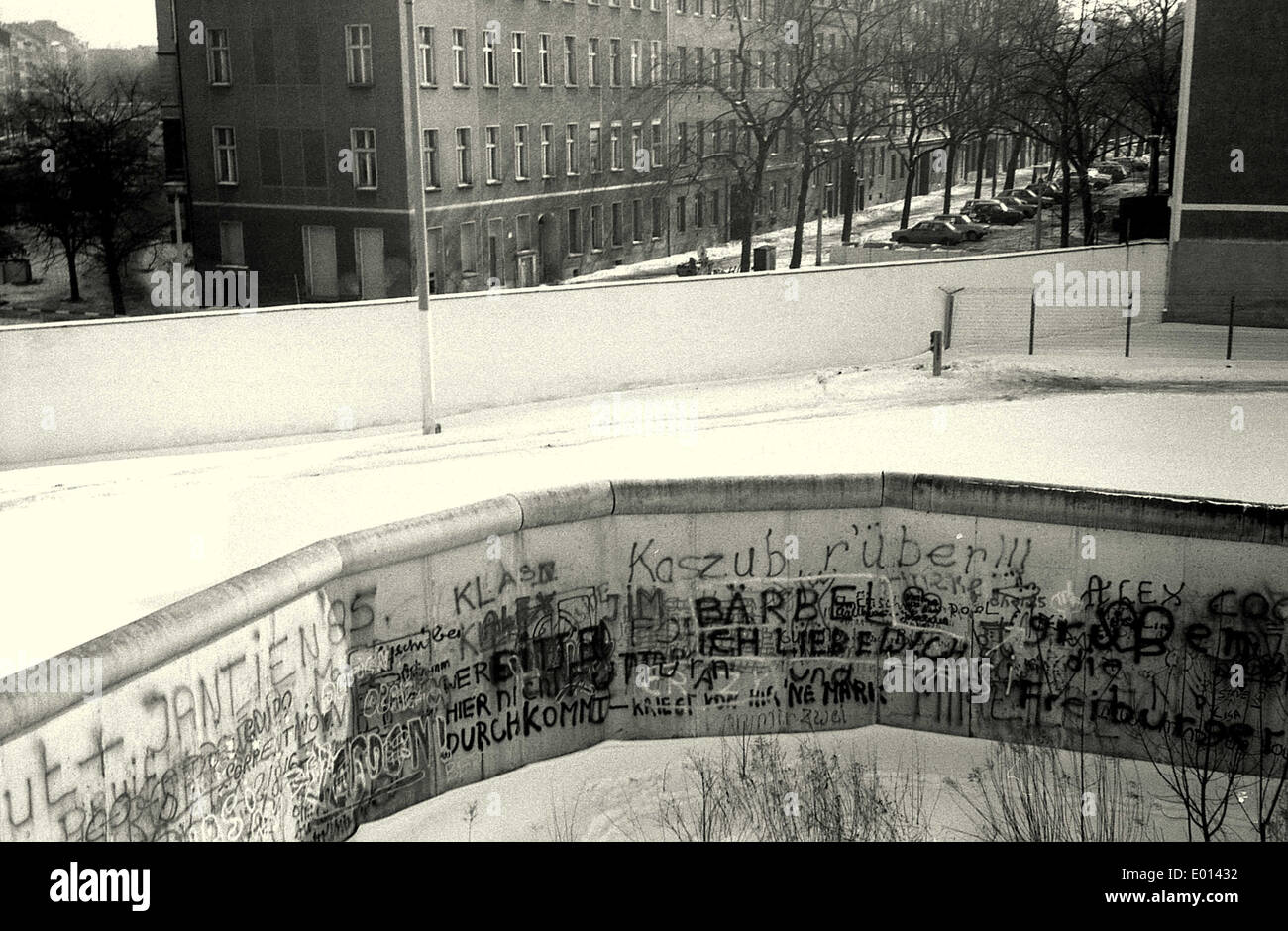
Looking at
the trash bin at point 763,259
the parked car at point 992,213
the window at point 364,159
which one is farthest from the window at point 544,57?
the parked car at point 992,213

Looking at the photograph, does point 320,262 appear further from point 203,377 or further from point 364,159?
point 203,377

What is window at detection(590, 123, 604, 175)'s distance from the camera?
51000 millimetres

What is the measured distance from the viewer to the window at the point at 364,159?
43.1 meters

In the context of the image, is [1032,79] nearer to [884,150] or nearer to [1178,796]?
[884,150]

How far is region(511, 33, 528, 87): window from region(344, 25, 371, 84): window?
229 inches

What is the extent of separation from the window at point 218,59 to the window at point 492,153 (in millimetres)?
8009

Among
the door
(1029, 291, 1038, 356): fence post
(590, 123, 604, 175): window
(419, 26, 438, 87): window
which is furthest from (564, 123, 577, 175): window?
(1029, 291, 1038, 356): fence post

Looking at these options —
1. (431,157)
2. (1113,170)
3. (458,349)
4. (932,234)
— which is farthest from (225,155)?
(1113,170)

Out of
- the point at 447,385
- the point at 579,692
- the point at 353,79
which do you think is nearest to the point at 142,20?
the point at 353,79

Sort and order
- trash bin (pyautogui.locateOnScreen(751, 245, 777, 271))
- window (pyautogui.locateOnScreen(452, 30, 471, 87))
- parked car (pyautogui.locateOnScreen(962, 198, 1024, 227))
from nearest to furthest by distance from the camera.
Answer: window (pyautogui.locateOnScreen(452, 30, 471, 87)), trash bin (pyautogui.locateOnScreen(751, 245, 777, 271)), parked car (pyautogui.locateOnScreen(962, 198, 1024, 227))

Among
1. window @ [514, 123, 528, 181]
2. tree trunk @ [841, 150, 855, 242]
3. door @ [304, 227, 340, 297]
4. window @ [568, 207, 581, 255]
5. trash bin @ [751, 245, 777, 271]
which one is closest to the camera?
door @ [304, 227, 340, 297]

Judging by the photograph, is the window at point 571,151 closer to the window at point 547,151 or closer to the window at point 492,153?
the window at point 547,151

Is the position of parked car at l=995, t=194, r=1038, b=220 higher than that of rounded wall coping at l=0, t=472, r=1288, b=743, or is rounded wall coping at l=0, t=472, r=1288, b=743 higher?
parked car at l=995, t=194, r=1038, b=220

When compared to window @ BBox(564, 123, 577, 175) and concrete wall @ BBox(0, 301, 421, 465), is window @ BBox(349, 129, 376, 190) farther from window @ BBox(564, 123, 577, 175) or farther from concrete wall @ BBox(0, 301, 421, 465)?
concrete wall @ BBox(0, 301, 421, 465)
